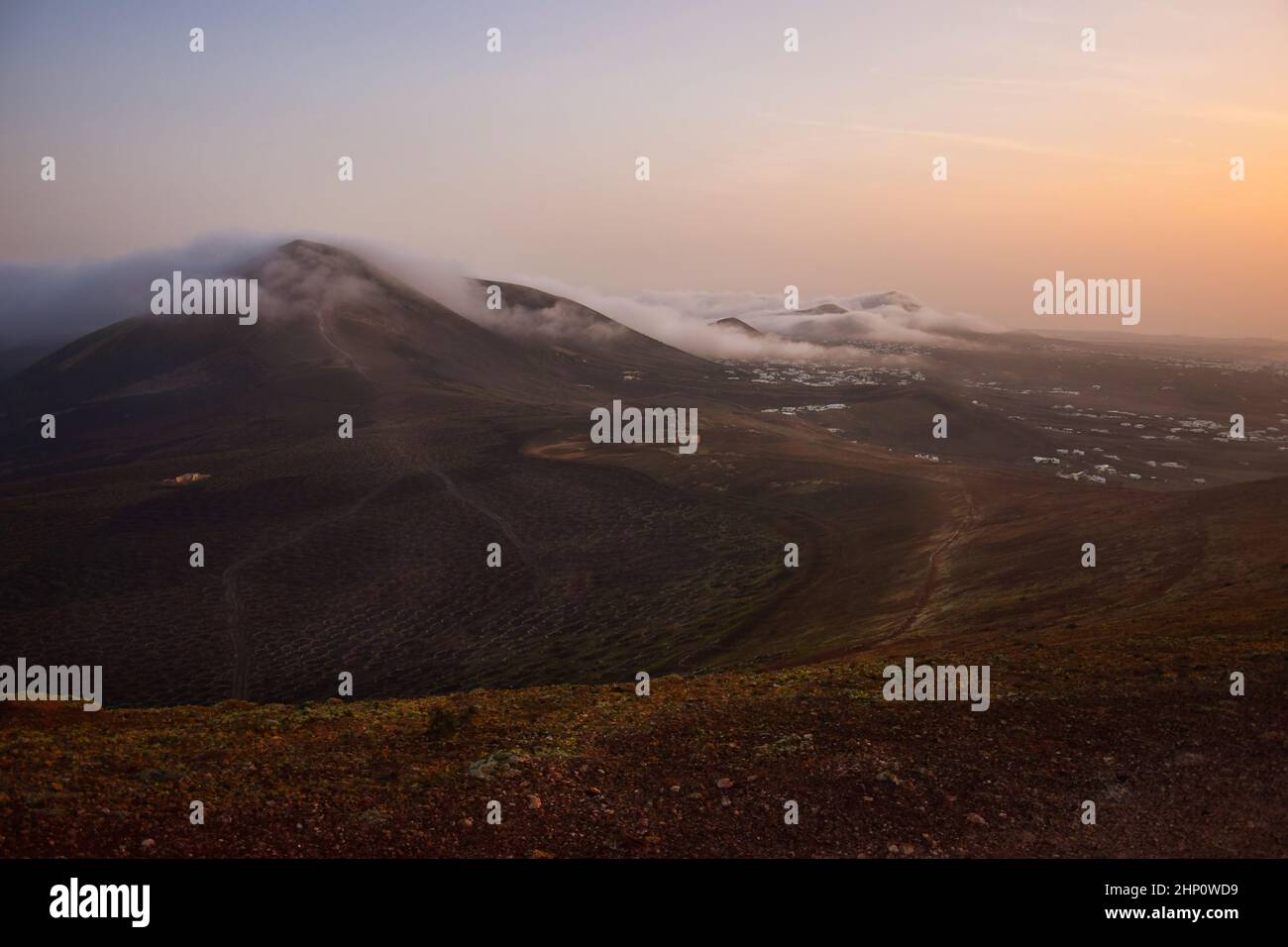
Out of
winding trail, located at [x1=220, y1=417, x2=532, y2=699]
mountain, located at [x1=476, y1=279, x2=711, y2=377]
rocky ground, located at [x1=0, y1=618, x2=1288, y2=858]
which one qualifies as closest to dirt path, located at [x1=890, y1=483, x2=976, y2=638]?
rocky ground, located at [x1=0, y1=618, x2=1288, y2=858]

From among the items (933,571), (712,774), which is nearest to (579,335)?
(933,571)

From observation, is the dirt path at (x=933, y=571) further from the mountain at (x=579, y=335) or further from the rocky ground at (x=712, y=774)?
the mountain at (x=579, y=335)

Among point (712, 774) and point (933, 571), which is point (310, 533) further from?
point (712, 774)

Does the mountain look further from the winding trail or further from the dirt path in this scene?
the dirt path

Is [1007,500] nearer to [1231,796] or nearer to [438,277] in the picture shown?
[1231,796]

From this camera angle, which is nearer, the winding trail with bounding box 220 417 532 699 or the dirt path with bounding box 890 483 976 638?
the dirt path with bounding box 890 483 976 638

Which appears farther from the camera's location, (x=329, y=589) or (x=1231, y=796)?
(x=329, y=589)

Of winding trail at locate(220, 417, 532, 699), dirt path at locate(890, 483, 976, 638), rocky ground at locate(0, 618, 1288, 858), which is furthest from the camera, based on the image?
winding trail at locate(220, 417, 532, 699)

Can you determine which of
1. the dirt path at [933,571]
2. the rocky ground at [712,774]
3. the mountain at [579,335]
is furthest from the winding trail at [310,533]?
the mountain at [579,335]

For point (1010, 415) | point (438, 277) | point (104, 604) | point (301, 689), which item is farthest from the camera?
point (438, 277)

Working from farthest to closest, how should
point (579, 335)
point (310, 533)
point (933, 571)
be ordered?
point (579, 335), point (310, 533), point (933, 571)
